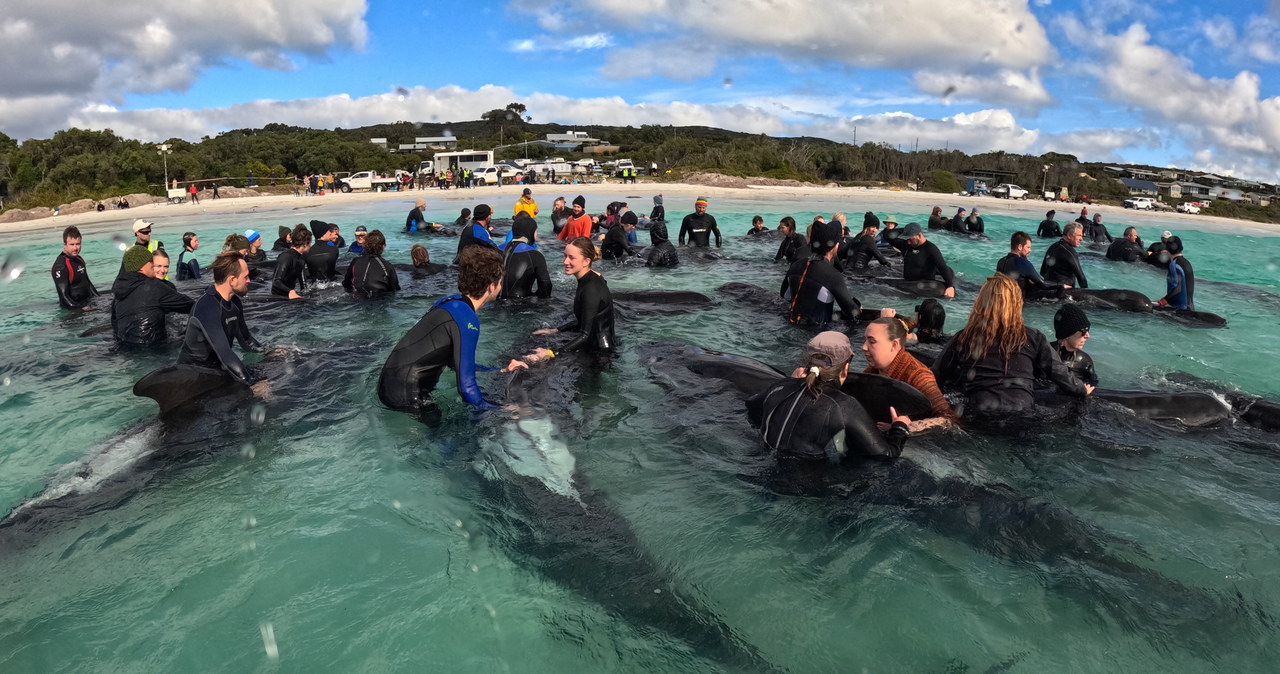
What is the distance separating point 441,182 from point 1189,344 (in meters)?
44.4

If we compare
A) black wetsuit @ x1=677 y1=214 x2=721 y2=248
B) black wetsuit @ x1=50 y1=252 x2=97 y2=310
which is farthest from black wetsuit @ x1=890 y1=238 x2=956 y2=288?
black wetsuit @ x1=50 y1=252 x2=97 y2=310

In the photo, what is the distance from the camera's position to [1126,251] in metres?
17.4

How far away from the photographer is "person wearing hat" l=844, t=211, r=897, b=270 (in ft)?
44.4

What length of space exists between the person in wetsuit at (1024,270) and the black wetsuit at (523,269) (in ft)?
21.5

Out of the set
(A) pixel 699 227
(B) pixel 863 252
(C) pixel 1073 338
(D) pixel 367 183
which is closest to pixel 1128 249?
(B) pixel 863 252

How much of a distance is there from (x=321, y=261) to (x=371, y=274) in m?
1.64

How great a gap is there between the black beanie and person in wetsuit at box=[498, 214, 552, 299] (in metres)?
6.82

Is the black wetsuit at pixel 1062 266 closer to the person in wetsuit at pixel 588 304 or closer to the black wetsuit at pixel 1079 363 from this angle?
the black wetsuit at pixel 1079 363

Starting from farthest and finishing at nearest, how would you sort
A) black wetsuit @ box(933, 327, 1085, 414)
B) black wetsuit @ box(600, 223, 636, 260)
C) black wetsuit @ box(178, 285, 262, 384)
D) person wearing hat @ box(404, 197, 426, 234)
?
person wearing hat @ box(404, 197, 426, 234)
black wetsuit @ box(600, 223, 636, 260)
black wetsuit @ box(178, 285, 262, 384)
black wetsuit @ box(933, 327, 1085, 414)

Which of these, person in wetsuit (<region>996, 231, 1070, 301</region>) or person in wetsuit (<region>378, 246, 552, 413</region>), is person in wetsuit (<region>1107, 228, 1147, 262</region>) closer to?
person in wetsuit (<region>996, 231, 1070, 301</region>)

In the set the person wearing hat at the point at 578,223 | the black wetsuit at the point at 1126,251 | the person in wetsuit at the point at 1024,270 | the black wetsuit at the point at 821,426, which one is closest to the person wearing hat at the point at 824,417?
the black wetsuit at the point at 821,426

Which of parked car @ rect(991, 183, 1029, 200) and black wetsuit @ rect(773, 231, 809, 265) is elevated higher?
parked car @ rect(991, 183, 1029, 200)

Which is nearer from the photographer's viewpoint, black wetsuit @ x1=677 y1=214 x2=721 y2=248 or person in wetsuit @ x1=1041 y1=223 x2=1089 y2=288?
person in wetsuit @ x1=1041 y1=223 x2=1089 y2=288

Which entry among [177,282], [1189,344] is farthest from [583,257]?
[177,282]
